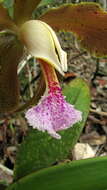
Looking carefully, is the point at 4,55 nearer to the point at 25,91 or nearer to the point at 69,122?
the point at 69,122

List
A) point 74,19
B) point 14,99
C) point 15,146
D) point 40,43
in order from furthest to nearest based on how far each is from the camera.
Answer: point 15,146
point 14,99
point 74,19
point 40,43

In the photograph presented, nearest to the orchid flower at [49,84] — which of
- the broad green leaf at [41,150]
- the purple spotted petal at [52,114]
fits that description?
the purple spotted petal at [52,114]

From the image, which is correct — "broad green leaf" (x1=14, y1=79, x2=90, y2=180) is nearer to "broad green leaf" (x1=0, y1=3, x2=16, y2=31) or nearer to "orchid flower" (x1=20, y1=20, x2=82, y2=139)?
"orchid flower" (x1=20, y1=20, x2=82, y2=139)

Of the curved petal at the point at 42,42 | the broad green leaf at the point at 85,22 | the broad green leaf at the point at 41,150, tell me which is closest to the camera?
the curved petal at the point at 42,42

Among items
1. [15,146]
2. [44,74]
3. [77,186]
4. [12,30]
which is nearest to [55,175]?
[77,186]

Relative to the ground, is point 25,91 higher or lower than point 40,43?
lower

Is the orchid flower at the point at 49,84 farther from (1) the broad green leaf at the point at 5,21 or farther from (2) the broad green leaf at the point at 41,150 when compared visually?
(2) the broad green leaf at the point at 41,150
